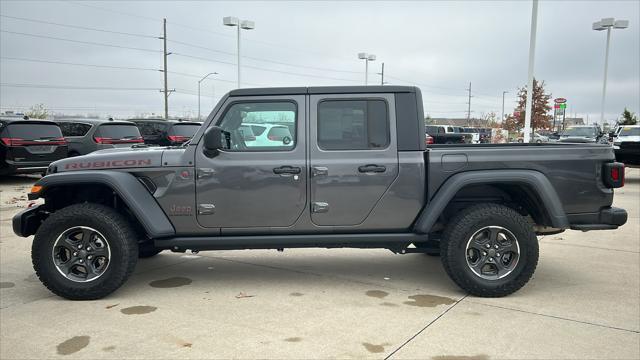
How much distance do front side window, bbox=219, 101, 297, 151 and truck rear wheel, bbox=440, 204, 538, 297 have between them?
5.65 ft

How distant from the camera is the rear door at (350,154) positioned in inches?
178

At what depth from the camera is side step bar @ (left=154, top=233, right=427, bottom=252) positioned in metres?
4.55

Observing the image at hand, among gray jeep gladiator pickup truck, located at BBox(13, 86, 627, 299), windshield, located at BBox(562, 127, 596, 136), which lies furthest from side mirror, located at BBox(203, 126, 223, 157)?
windshield, located at BBox(562, 127, 596, 136)

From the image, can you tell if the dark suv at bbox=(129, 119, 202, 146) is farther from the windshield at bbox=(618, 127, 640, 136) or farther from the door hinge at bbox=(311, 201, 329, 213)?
the windshield at bbox=(618, 127, 640, 136)

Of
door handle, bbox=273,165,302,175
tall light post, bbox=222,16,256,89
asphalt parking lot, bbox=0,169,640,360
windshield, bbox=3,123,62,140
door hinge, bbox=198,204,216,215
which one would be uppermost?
tall light post, bbox=222,16,256,89

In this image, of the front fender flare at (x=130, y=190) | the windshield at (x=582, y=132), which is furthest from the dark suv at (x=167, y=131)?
the windshield at (x=582, y=132)

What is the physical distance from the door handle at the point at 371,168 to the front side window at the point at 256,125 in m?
0.67

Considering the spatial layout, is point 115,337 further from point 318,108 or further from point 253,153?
point 318,108

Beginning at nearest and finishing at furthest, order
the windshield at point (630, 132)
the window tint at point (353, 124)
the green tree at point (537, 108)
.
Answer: the window tint at point (353, 124)
the windshield at point (630, 132)
the green tree at point (537, 108)

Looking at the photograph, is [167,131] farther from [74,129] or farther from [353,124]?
[353,124]

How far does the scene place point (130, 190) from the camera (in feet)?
14.5

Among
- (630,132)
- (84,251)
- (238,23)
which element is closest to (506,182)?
(84,251)

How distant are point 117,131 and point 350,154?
1134 centimetres

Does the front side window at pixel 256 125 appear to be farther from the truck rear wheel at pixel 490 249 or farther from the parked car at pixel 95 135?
the parked car at pixel 95 135
